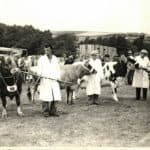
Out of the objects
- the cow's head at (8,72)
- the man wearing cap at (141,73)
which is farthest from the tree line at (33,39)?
the cow's head at (8,72)

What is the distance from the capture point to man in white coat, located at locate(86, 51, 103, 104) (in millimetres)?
14502

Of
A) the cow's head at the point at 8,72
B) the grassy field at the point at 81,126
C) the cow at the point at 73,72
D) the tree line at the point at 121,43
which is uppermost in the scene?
the tree line at the point at 121,43

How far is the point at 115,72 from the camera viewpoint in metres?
15.6

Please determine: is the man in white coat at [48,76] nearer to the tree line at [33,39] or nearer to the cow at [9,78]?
the cow at [9,78]

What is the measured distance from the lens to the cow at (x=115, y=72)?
609 inches

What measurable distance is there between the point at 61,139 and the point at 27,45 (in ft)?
57.0

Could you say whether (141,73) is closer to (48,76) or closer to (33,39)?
(48,76)

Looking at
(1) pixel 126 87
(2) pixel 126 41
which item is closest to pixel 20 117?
(2) pixel 126 41

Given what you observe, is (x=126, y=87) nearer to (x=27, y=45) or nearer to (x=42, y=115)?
(x=27, y=45)

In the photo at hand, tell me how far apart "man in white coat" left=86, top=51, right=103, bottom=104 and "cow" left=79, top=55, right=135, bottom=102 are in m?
0.48

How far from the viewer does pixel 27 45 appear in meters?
26.1

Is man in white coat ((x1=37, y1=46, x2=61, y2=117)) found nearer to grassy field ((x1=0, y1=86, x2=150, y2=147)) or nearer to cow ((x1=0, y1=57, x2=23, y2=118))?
grassy field ((x1=0, y1=86, x2=150, y2=147))

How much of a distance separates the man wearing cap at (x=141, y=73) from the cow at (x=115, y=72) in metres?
0.24

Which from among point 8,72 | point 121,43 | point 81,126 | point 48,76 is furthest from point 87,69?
point 81,126
